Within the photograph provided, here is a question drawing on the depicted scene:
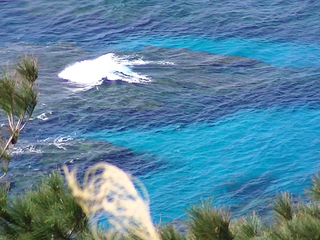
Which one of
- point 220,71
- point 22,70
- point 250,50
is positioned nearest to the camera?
point 22,70

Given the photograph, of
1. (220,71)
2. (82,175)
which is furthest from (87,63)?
(82,175)

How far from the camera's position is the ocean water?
46.3ft

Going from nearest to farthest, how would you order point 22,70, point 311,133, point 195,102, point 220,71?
point 22,70
point 311,133
point 195,102
point 220,71

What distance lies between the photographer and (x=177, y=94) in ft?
59.4

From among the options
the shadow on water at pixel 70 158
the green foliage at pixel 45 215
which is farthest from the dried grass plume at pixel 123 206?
the shadow on water at pixel 70 158

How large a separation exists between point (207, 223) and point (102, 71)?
15420 mm

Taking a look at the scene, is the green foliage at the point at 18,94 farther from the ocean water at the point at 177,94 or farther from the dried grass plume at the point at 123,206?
the ocean water at the point at 177,94

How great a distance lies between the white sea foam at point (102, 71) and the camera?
Answer: 1916cm

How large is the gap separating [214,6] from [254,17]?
2049mm

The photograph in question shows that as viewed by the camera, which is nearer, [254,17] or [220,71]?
[220,71]

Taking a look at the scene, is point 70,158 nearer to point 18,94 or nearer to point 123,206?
point 18,94

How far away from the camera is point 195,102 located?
17.7 m

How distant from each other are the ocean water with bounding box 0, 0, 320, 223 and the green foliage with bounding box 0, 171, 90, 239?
659 centimetres

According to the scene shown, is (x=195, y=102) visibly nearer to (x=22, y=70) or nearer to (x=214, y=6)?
(x=214, y=6)
